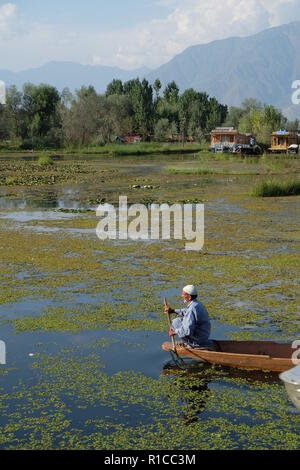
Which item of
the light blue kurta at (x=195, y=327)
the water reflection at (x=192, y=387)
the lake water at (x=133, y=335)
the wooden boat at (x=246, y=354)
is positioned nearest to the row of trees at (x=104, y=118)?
the lake water at (x=133, y=335)

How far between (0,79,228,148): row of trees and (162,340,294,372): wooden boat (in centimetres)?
9400

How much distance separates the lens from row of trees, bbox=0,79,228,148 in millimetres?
103375

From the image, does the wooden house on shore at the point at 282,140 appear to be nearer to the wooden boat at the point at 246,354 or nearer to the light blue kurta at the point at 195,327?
the wooden boat at the point at 246,354

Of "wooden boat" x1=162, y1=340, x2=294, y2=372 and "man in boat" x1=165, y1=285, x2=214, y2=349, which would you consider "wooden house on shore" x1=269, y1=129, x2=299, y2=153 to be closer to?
"wooden boat" x1=162, y1=340, x2=294, y2=372

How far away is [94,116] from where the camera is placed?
343 ft

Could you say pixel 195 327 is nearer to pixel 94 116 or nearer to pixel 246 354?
pixel 246 354

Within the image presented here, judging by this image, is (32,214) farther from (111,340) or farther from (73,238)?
(111,340)

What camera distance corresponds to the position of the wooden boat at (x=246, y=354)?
352 inches

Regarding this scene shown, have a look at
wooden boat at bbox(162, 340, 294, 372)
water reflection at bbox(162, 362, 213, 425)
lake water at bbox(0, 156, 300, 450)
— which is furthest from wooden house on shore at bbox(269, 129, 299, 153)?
water reflection at bbox(162, 362, 213, 425)

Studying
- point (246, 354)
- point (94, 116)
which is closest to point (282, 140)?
point (94, 116)

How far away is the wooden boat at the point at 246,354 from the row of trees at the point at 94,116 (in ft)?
308

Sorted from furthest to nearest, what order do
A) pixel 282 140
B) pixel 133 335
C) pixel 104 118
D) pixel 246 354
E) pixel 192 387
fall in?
pixel 104 118 → pixel 282 140 → pixel 133 335 → pixel 246 354 → pixel 192 387

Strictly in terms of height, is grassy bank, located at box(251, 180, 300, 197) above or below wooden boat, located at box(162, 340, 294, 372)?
above

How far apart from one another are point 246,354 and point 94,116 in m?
98.7
